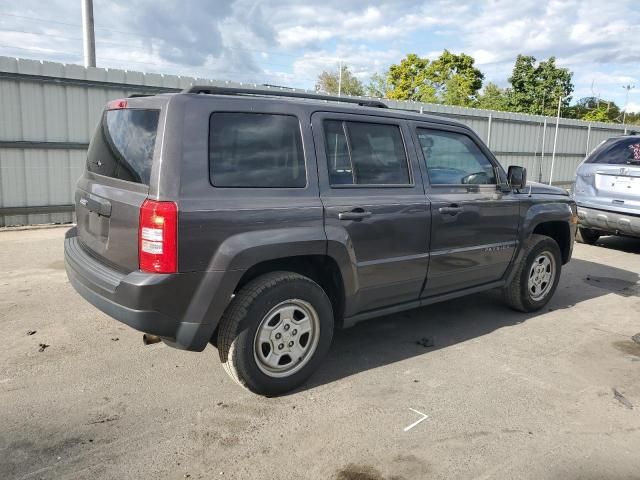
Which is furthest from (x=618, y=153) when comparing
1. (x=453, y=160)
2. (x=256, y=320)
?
(x=256, y=320)

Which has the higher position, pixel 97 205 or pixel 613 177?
pixel 613 177

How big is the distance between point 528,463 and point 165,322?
2.15 m


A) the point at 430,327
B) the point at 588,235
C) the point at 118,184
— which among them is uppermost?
the point at 118,184

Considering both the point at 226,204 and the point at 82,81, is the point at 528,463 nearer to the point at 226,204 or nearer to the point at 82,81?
the point at 226,204

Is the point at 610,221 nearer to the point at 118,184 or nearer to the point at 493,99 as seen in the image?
the point at 118,184

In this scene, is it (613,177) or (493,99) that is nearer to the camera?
(613,177)

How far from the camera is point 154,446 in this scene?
2.88 metres

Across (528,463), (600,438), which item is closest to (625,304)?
(600,438)

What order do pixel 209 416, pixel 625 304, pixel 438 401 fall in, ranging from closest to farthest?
pixel 209 416, pixel 438 401, pixel 625 304

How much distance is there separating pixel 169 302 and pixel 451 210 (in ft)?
7.81

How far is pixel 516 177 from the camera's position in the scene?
15.8 ft

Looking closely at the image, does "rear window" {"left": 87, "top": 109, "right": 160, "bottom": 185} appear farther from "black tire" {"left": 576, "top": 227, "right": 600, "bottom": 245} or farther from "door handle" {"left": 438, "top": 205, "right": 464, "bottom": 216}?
"black tire" {"left": 576, "top": 227, "right": 600, "bottom": 245}

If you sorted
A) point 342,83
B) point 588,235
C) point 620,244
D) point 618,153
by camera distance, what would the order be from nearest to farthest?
point 618,153 → point 588,235 → point 620,244 → point 342,83

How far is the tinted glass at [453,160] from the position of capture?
4.27 m
